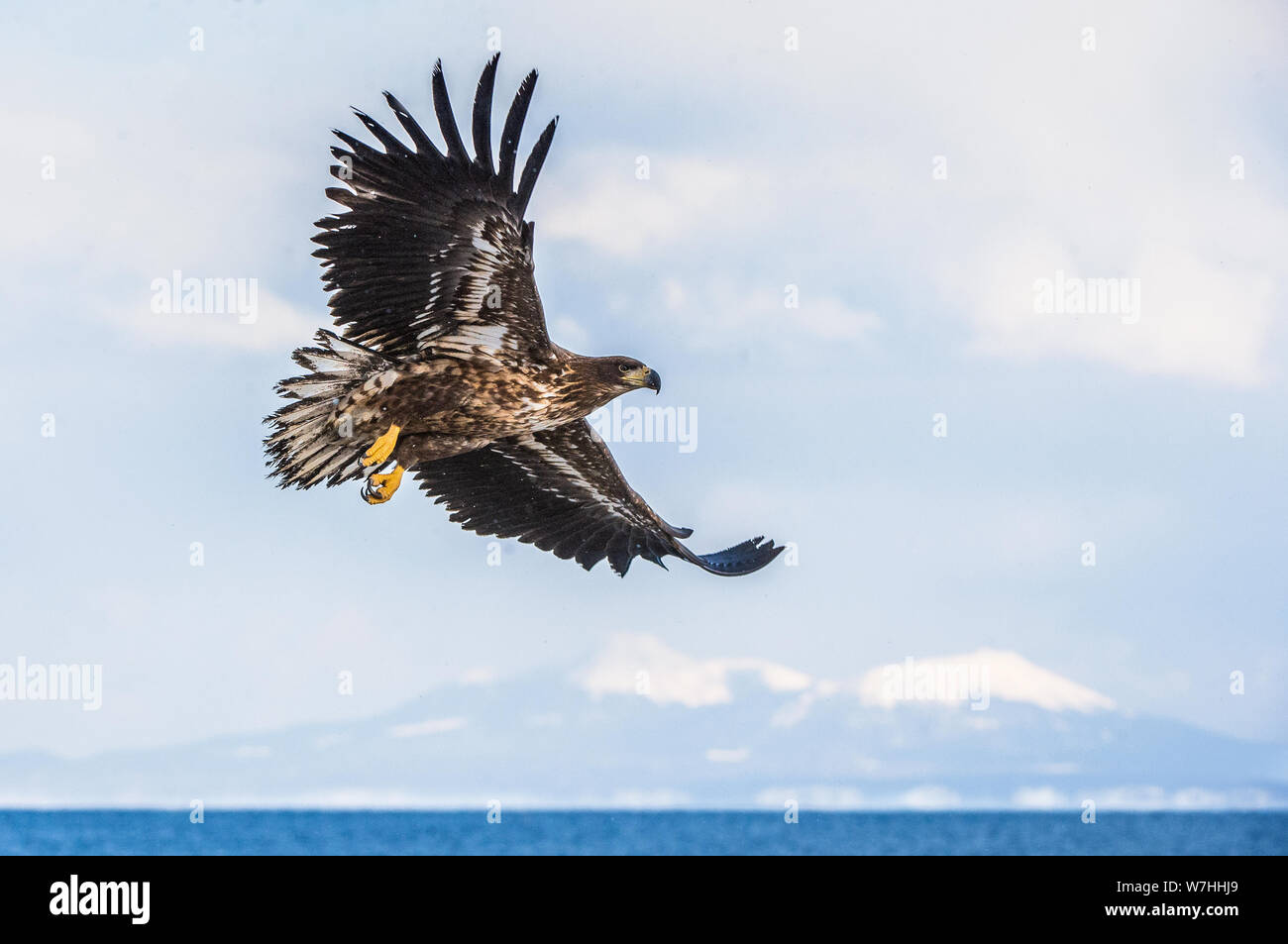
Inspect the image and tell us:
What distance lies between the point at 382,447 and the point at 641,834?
60.1m

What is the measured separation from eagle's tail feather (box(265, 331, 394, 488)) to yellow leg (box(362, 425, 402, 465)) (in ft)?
0.33

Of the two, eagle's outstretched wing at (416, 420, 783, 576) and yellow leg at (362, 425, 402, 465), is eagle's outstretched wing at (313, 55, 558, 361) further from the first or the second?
eagle's outstretched wing at (416, 420, 783, 576)

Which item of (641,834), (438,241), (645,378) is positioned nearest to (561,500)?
(645,378)

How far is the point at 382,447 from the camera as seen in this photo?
37.1 ft

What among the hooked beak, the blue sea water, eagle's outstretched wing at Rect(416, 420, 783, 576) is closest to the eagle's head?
the hooked beak

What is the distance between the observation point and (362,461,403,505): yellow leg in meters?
11.3

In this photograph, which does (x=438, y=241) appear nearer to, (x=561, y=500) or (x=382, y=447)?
(x=382, y=447)

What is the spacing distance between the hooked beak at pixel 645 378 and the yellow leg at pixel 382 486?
1579mm

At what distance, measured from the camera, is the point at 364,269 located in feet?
35.4

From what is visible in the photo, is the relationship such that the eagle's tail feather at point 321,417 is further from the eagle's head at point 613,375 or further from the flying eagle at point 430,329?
the eagle's head at point 613,375

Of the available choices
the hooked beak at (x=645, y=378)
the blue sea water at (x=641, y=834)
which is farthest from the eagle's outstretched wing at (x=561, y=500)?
the blue sea water at (x=641, y=834)

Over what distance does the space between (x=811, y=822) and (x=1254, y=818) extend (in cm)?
2030

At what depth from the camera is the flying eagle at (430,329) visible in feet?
34.3
